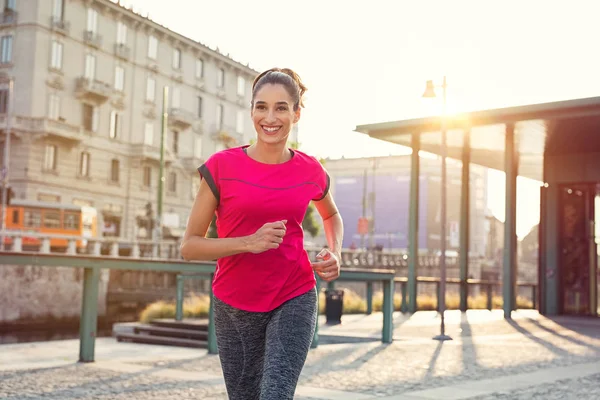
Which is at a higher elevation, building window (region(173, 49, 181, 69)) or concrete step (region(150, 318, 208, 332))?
building window (region(173, 49, 181, 69))

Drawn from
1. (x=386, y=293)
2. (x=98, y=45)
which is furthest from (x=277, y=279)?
(x=98, y=45)

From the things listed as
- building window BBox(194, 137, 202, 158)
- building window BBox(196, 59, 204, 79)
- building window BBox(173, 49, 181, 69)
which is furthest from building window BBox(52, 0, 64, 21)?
building window BBox(194, 137, 202, 158)

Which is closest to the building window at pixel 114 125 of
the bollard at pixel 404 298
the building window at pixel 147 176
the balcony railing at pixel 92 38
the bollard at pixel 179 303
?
the building window at pixel 147 176

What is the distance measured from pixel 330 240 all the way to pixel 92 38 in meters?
49.7

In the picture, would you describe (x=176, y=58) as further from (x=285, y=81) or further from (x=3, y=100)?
(x=285, y=81)

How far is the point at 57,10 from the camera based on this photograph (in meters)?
49.3

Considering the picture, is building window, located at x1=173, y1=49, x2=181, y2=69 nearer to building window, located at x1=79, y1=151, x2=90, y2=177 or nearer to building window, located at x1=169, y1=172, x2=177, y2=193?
building window, located at x1=169, y1=172, x2=177, y2=193

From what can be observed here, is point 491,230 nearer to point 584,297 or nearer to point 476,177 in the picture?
point 476,177

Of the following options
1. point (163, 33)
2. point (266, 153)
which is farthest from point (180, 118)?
point (266, 153)

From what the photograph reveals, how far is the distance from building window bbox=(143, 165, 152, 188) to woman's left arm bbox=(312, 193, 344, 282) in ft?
173

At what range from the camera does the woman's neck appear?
348 cm

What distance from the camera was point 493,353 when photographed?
483 inches

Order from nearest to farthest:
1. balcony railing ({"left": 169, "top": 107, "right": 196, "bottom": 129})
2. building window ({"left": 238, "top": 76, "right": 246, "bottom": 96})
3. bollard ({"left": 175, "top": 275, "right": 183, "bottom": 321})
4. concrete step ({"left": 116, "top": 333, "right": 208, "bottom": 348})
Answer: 1. concrete step ({"left": 116, "top": 333, "right": 208, "bottom": 348})
2. bollard ({"left": 175, "top": 275, "right": 183, "bottom": 321})
3. balcony railing ({"left": 169, "top": 107, "right": 196, "bottom": 129})
4. building window ({"left": 238, "top": 76, "right": 246, "bottom": 96})

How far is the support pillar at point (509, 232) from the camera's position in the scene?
2242 centimetres
